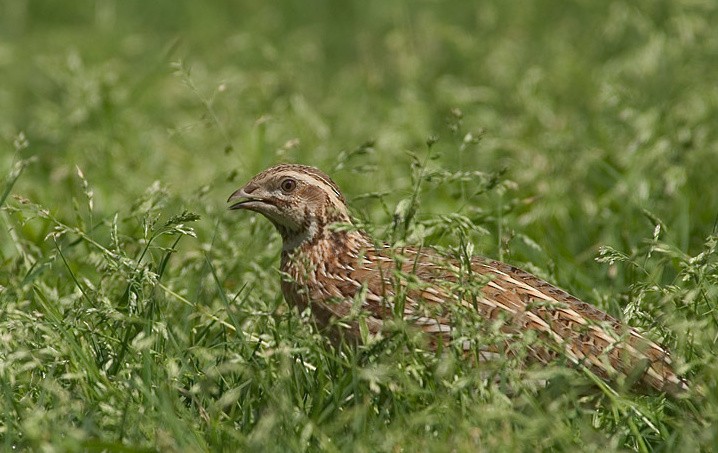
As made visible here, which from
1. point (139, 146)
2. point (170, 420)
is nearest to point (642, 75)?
point (139, 146)

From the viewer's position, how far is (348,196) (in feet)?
27.9

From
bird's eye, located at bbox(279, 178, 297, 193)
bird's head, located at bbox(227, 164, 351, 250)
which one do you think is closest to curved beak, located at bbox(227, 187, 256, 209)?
bird's head, located at bbox(227, 164, 351, 250)

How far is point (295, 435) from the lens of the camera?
4641 mm

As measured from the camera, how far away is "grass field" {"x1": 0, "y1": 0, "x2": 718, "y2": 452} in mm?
4777

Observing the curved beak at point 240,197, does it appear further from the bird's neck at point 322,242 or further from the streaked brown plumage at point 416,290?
the bird's neck at point 322,242

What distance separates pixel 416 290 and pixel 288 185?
2.97 feet

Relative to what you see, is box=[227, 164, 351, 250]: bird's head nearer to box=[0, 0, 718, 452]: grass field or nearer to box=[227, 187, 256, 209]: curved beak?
box=[227, 187, 256, 209]: curved beak

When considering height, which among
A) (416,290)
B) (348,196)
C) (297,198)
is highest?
(297,198)

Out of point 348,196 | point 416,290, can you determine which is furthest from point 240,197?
point 348,196

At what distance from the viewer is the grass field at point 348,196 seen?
4777 mm

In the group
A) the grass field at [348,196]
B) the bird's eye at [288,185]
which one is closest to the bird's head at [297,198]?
the bird's eye at [288,185]

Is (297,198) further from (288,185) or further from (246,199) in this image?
(246,199)

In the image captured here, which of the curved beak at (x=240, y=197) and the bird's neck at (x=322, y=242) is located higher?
the curved beak at (x=240, y=197)

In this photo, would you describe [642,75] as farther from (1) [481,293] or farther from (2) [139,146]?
(1) [481,293]
